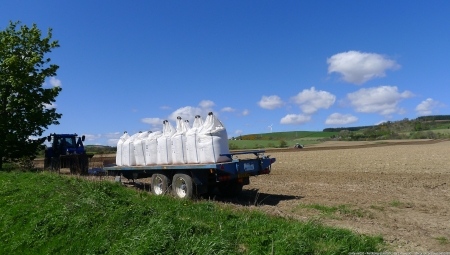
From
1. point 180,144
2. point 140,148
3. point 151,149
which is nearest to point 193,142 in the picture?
point 180,144

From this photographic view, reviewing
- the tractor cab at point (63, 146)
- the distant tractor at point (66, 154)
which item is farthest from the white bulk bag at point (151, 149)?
the tractor cab at point (63, 146)

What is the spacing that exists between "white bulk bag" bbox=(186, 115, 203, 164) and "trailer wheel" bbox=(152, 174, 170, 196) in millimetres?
1142

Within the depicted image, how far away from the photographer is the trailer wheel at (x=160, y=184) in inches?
462

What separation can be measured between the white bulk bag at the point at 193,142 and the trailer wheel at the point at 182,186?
0.53m

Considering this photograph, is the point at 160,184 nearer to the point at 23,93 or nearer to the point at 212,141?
the point at 212,141

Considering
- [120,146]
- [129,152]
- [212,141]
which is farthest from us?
[120,146]

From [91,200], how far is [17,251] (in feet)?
5.75

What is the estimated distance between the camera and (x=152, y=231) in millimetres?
5926

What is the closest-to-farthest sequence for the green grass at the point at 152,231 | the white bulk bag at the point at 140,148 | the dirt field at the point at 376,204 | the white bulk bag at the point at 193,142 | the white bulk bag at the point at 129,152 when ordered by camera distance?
the green grass at the point at 152,231 < the dirt field at the point at 376,204 < the white bulk bag at the point at 193,142 < the white bulk bag at the point at 140,148 < the white bulk bag at the point at 129,152

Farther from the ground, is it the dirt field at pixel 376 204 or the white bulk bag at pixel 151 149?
the white bulk bag at pixel 151 149

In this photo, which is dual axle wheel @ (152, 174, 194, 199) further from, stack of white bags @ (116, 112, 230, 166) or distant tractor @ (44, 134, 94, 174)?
distant tractor @ (44, 134, 94, 174)

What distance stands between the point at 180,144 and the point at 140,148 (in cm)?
241

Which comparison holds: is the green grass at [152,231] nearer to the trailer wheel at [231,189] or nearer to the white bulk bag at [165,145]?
the white bulk bag at [165,145]

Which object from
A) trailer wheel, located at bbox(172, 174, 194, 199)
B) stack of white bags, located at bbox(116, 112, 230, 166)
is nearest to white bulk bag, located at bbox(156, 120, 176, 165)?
stack of white bags, located at bbox(116, 112, 230, 166)
